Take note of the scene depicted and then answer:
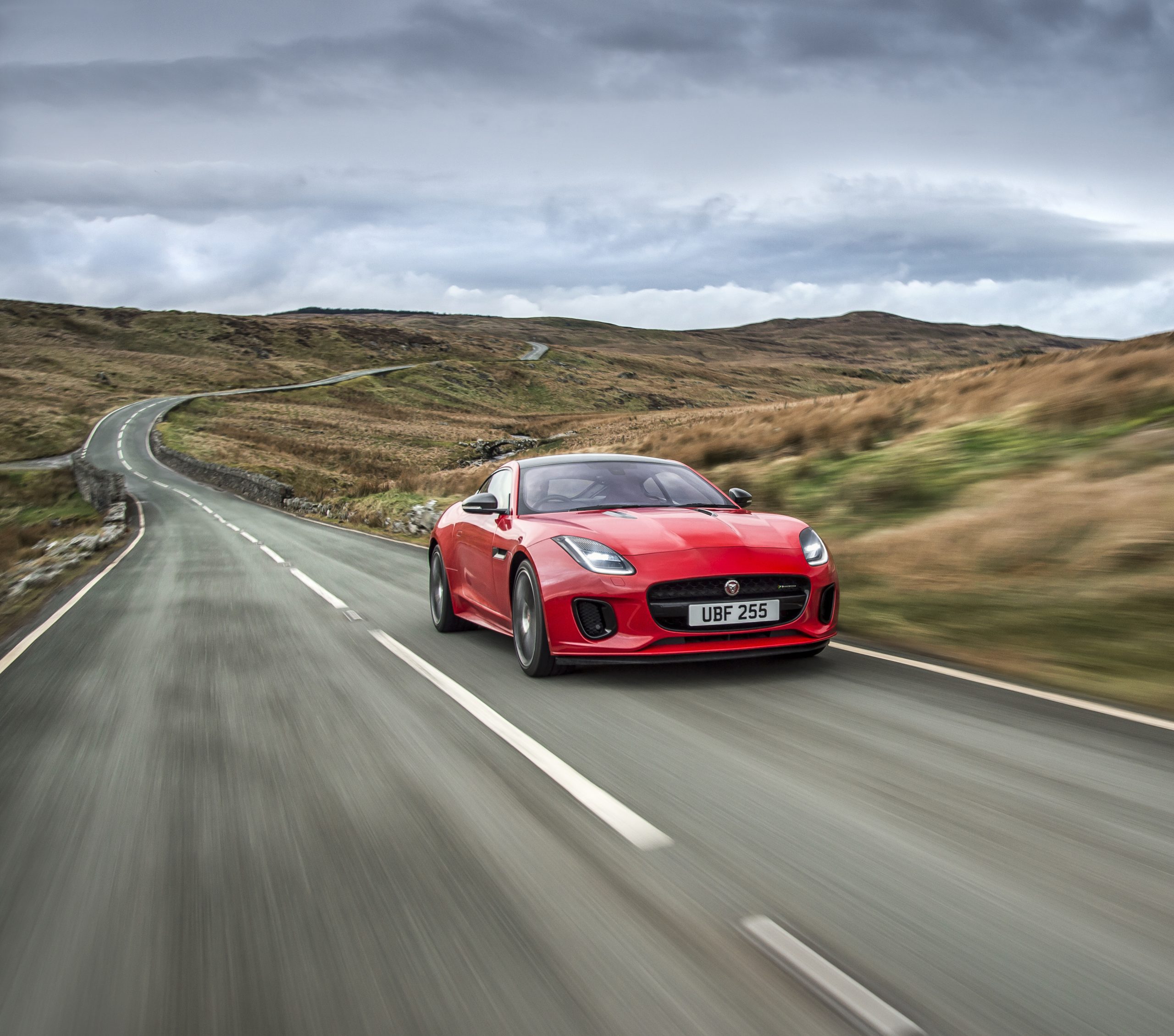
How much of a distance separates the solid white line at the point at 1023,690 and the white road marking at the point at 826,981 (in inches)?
116

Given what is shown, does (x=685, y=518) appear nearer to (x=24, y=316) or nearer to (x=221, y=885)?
(x=221, y=885)

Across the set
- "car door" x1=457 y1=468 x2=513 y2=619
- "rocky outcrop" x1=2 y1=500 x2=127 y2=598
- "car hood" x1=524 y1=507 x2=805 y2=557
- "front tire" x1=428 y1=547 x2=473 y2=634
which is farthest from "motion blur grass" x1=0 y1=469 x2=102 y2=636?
"car hood" x1=524 y1=507 x2=805 y2=557

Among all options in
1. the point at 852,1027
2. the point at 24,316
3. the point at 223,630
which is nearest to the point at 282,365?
the point at 24,316

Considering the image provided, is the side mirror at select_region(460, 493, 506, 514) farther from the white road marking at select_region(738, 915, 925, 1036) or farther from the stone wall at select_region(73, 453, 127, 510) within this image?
the stone wall at select_region(73, 453, 127, 510)

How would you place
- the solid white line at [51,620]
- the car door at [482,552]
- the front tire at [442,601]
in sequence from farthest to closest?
the front tire at [442,601] → the solid white line at [51,620] → the car door at [482,552]

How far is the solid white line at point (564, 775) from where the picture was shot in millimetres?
3494

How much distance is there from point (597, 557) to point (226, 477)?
1648 inches

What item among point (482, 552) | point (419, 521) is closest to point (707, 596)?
point (482, 552)

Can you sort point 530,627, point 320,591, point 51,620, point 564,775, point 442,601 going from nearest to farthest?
1. point 564,775
2. point 530,627
3. point 442,601
4. point 51,620
5. point 320,591

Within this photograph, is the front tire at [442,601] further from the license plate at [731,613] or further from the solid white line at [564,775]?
the license plate at [731,613]

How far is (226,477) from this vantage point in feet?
146

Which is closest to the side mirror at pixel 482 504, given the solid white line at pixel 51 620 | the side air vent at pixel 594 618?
the side air vent at pixel 594 618

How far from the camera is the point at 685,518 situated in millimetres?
6340

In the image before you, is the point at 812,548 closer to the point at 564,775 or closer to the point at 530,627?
the point at 530,627
